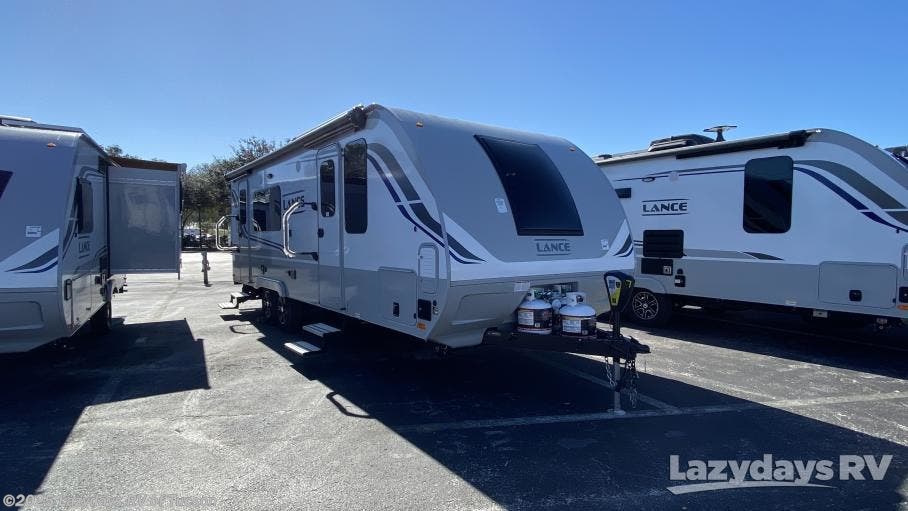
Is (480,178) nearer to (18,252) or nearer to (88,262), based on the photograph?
(18,252)

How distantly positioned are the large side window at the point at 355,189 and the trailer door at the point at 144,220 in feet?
13.6

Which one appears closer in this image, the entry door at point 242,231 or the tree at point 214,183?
the entry door at point 242,231

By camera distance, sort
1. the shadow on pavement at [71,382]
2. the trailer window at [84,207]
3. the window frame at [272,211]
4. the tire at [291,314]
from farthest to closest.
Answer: the tire at [291,314], the window frame at [272,211], the trailer window at [84,207], the shadow on pavement at [71,382]

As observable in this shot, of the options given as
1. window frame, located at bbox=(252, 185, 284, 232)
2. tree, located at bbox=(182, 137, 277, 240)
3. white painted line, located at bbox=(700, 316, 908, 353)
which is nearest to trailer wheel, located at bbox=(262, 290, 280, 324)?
window frame, located at bbox=(252, 185, 284, 232)

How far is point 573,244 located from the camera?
5.66m

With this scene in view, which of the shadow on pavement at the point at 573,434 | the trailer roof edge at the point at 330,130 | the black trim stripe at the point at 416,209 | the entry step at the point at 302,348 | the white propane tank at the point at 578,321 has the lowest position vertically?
the shadow on pavement at the point at 573,434

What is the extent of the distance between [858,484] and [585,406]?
6.92ft

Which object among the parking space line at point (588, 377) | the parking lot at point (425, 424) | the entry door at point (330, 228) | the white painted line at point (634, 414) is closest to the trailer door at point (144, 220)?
the parking lot at point (425, 424)

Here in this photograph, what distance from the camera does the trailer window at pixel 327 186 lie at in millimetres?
6465

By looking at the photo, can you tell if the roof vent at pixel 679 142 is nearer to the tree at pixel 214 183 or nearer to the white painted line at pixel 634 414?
the white painted line at pixel 634 414

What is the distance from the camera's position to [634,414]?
4.95 metres

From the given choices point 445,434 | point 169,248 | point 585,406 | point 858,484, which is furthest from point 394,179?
point 169,248

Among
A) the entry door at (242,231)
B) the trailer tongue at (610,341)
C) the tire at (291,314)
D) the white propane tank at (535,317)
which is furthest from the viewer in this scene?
the entry door at (242,231)

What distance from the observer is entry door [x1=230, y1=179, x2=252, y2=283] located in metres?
9.88
